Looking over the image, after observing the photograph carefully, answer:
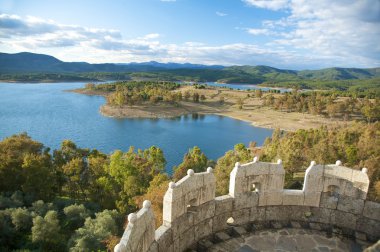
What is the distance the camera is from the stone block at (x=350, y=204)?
10.7 meters

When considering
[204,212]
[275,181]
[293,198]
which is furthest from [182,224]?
[293,198]

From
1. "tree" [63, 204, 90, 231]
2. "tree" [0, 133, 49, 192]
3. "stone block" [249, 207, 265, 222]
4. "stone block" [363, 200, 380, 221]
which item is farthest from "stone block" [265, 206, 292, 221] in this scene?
"tree" [0, 133, 49, 192]

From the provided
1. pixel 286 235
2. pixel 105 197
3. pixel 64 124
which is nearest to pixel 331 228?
pixel 286 235

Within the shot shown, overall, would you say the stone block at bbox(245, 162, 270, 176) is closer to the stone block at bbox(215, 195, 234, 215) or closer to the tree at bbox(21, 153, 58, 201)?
the stone block at bbox(215, 195, 234, 215)

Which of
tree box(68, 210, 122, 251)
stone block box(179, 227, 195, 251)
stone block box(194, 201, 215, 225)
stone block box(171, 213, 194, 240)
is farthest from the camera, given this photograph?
tree box(68, 210, 122, 251)

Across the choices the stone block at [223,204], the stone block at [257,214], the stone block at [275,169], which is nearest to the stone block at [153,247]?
the stone block at [223,204]

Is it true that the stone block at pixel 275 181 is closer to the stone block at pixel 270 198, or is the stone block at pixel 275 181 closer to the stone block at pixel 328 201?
the stone block at pixel 270 198

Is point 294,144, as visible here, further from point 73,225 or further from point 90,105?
point 90,105

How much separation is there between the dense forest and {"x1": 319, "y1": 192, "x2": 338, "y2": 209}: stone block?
14562 mm

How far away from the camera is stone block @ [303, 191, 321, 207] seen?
10984 millimetres

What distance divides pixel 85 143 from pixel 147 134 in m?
19.6

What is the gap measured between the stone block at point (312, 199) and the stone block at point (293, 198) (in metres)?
0.14

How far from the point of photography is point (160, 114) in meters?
127

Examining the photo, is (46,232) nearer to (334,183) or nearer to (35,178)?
(35,178)
